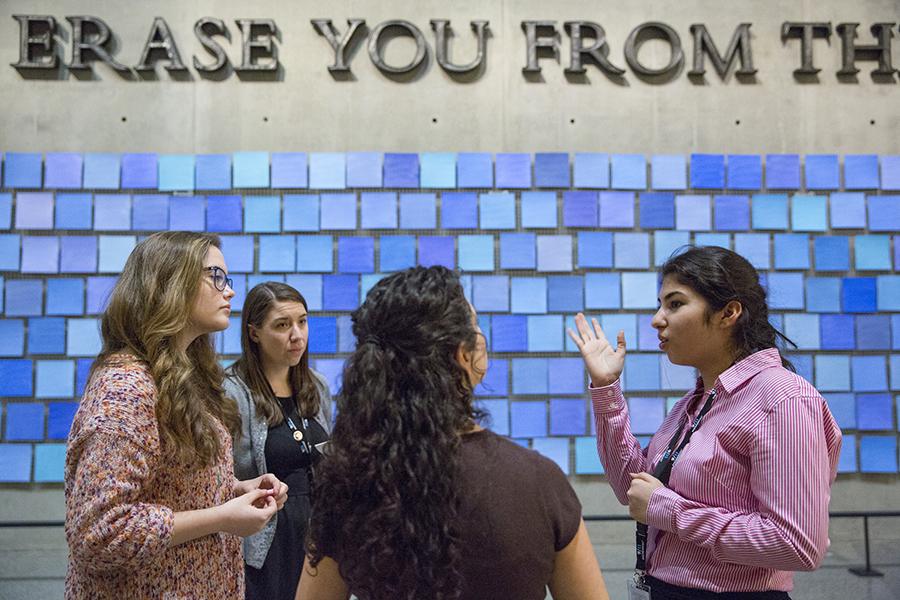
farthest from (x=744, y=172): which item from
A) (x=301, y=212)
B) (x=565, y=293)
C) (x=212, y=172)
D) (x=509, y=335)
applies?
(x=212, y=172)

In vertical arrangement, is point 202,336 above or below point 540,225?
below

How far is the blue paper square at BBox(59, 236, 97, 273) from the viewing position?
505 centimetres

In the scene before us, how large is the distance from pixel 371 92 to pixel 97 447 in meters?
3.91

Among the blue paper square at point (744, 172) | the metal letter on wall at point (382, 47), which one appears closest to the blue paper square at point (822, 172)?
the blue paper square at point (744, 172)

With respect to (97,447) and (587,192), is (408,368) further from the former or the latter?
(587,192)

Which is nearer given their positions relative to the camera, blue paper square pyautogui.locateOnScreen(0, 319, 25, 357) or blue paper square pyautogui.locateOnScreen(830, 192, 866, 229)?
blue paper square pyautogui.locateOnScreen(0, 319, 25, 357)

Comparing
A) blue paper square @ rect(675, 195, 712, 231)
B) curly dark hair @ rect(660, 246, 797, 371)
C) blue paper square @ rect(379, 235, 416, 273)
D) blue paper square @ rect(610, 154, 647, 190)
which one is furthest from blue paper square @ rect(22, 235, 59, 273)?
curly dark hair @ rect(660, 246, 797, 371)

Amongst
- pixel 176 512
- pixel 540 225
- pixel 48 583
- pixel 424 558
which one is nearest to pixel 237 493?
pixel 176 512

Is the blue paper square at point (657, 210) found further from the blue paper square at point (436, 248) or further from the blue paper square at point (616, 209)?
the blue paper square at point (436, 248)

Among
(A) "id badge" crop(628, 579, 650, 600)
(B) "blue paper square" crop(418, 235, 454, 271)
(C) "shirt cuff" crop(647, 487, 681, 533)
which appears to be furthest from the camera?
(B) "blue paper square" crop(418, 235, 454, 271)

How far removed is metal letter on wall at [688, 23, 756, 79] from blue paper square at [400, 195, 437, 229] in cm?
204

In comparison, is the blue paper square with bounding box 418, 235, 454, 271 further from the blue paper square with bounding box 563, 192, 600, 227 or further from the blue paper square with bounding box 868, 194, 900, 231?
the blue paper square with bounding box 868, 194, 900, 231

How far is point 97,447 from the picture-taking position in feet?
5.47

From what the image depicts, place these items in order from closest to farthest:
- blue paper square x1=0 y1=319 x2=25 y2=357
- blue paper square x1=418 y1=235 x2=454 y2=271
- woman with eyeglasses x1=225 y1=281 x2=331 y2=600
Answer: woman with eyeglasses x1=225 y1=281 x2=331 y2=600, blue paper square x1=0 y1=319 x2=25 y2=357, blue paper square x1=418 y1=235 x2=454 y2=271
